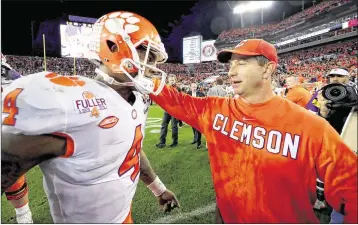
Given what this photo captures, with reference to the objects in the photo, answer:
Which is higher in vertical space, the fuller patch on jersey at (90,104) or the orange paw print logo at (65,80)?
the orange paw print logo at (65,80)

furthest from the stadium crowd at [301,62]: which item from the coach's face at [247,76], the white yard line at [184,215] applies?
the coach's face at [247,76]

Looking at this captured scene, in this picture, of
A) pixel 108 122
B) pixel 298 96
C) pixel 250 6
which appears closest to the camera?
pixel 108 122

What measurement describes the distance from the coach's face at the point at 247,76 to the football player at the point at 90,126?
1.81 ft

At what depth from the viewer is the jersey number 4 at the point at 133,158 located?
1321 mm

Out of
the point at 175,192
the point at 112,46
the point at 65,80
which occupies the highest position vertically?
the point at 112,46

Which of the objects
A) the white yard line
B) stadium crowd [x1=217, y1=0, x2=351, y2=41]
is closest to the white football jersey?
the white yard line

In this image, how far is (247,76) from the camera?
1.82m

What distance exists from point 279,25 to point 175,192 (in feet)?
133

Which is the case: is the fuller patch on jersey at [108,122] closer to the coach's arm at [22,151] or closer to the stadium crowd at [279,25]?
the coach's arm at [22,151]

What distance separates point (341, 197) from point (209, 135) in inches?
34.4

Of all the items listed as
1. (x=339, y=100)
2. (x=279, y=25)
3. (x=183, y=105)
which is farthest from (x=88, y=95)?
(x=279, y=25)

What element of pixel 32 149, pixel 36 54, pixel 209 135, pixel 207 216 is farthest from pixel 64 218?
pixel 36 54

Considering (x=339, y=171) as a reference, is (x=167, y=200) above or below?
below

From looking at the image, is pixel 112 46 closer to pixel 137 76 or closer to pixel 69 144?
pixel 137 76
